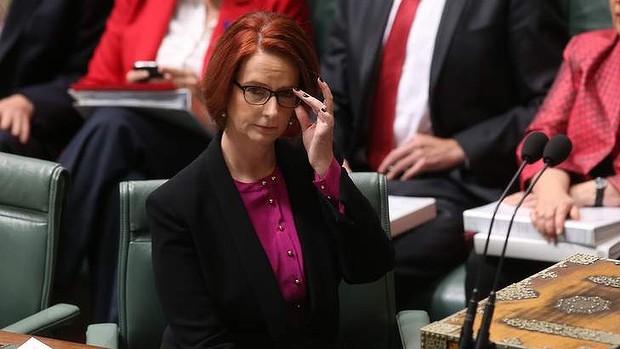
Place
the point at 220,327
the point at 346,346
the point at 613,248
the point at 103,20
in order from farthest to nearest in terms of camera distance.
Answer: the point at 103,20, the point at 613,248, the point at 346,346, the point at 220,327

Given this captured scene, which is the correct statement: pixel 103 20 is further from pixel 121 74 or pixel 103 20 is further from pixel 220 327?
pixel 220 327

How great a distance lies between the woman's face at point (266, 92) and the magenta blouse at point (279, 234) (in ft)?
0.37

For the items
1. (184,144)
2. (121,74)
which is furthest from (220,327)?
(121,74)

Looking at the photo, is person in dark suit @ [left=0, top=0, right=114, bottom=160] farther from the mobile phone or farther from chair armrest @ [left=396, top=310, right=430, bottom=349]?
chair armrest @ [left=396, top=310, right=430, bottom=349]

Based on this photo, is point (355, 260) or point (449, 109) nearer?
point (355, 260)

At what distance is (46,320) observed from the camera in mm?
2463

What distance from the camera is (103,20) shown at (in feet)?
13.8

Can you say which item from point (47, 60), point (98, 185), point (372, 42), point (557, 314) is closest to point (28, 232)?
point (98, 185)

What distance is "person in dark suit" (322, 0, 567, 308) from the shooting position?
3.43m

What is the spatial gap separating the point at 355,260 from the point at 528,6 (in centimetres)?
137

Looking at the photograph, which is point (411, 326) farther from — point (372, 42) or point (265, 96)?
point (372, 42)

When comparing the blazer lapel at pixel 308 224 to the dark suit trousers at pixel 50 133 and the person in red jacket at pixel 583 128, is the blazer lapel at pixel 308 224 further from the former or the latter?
the dark suit trousers at pixel 50 133

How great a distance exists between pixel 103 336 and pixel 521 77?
1.57 meters

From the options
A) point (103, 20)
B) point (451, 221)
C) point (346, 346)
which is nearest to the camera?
point (346, 346)
